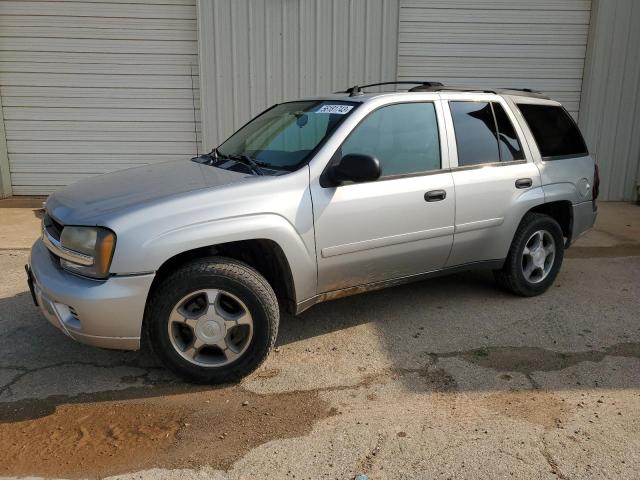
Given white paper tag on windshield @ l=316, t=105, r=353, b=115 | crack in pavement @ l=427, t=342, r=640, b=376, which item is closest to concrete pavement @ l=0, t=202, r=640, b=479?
crack in pavement @ l=427, t=342, r=640, b=376

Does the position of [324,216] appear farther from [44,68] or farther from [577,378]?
[44,68]

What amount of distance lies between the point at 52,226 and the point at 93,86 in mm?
5608

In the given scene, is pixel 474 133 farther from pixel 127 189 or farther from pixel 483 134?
pixel 127 189

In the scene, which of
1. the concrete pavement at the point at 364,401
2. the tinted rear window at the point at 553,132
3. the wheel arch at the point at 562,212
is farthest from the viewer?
the wheel arch at the point at 562,212

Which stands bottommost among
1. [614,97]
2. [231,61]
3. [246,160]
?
[246,160]

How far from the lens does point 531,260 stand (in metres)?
4.68

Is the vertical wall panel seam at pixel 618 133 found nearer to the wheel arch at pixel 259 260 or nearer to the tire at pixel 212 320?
the wheel arch at pixel 259 260

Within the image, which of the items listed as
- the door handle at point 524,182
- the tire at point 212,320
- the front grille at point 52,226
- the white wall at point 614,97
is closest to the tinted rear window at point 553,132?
the door handle at point 524,182

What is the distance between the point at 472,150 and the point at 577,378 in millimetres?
1774

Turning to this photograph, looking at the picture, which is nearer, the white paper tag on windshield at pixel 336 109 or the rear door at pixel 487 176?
the white paper tag on windshield at pixel 336 109

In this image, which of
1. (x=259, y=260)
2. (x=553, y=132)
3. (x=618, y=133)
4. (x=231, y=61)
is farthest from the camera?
(x=618, y=133)

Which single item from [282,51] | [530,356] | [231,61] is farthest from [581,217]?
[231,61]

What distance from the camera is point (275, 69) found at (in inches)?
324

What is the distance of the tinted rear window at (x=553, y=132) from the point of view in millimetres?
4660
